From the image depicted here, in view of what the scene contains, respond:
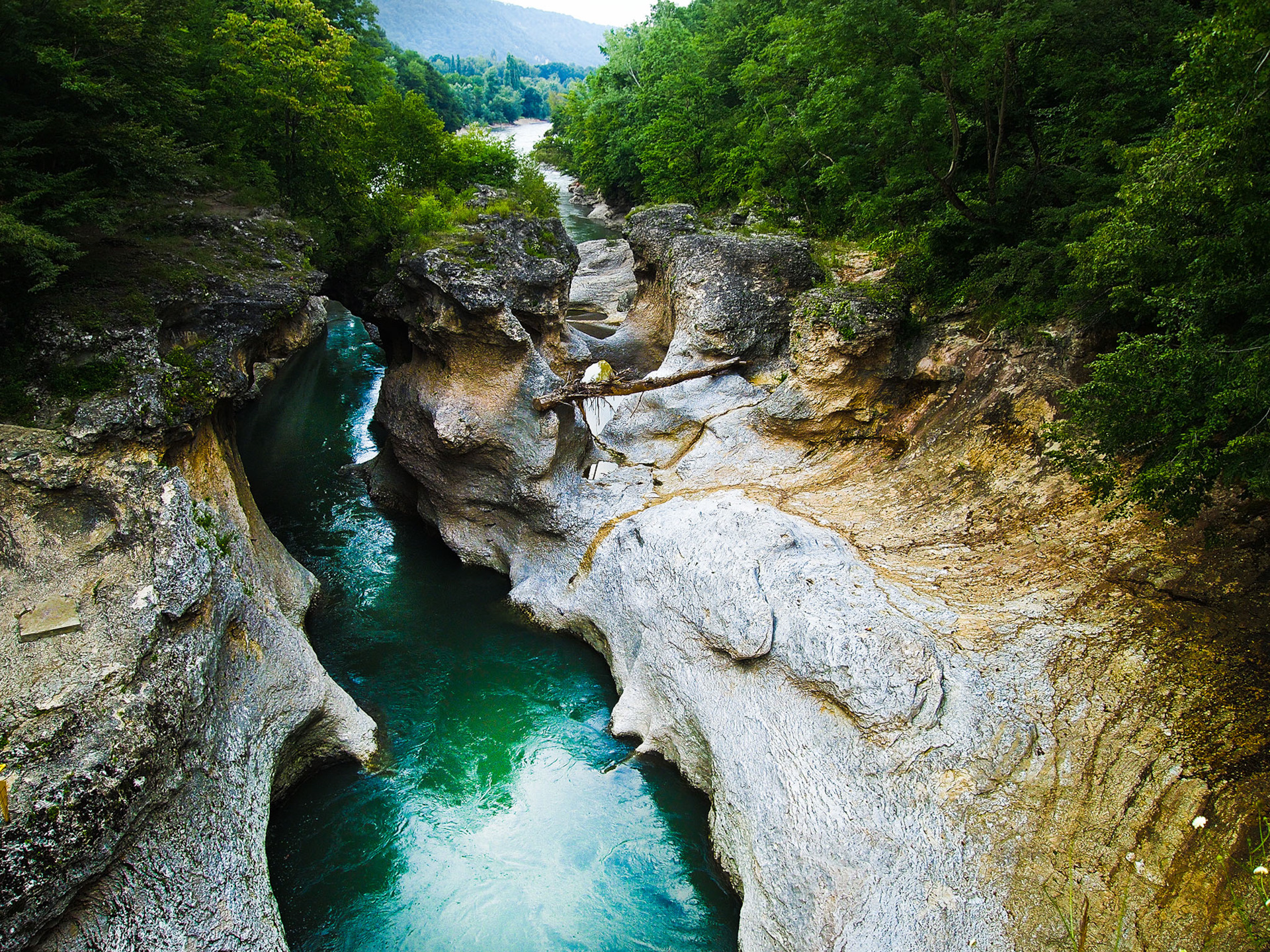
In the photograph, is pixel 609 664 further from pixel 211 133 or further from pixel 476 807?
pixel 211 133

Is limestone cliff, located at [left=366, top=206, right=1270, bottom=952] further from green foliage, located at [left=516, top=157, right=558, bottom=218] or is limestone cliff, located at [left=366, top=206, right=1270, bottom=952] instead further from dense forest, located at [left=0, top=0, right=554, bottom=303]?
dense forest, located at [left=0, top=0, right=554, bottom=303]

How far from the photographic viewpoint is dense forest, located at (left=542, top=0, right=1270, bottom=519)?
600cm

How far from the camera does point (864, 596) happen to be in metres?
9.32

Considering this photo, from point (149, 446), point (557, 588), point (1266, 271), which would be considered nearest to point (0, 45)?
point (149, 446)

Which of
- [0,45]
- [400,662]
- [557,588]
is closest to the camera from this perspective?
[0,45]

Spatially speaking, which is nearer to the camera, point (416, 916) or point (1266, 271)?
point (1266, 271)

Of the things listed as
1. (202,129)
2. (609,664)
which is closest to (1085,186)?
(609,664)

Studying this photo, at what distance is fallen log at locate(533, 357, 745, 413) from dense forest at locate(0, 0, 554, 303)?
5.60 m

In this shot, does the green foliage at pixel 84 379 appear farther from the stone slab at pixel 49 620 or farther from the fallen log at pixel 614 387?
the fallen log at pixel 614 387

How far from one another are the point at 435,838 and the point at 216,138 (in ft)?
47.4

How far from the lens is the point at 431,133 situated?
20.6 meters

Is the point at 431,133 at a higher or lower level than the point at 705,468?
higher

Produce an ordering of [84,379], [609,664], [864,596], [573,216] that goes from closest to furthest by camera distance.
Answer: [84,379], [864,596], [609,664], [573,216]

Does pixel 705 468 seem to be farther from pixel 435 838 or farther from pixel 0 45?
pixel 0 45
